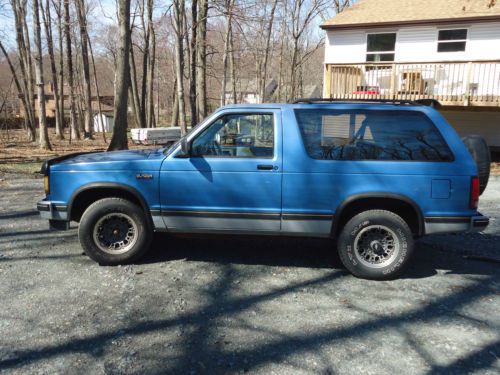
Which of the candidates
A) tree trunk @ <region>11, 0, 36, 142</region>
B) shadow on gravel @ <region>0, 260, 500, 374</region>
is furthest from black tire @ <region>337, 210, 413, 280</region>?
tree trunk @ <region>11, 0, 36, 142</region>

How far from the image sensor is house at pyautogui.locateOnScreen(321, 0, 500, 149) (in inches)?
609

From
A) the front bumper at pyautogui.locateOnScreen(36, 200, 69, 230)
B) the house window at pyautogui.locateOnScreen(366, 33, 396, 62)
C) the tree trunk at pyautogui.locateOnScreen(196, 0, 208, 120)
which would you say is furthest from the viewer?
the tree trunk at pyautogui.locateOnScreen(196, 0, 208, 120)

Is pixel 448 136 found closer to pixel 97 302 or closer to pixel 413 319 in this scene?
pixel 413 319

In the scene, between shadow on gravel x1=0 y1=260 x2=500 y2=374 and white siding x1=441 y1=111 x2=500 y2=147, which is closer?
shadow on gravel x1=0 y1=260 x2=500 y2=374

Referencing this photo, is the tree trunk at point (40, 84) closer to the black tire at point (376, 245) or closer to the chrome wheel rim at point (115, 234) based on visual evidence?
the chrome wheel rim at point (115, 234)

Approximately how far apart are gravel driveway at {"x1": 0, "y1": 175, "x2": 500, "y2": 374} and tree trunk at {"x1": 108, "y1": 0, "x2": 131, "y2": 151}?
897 cm

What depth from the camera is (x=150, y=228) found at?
16.1ft

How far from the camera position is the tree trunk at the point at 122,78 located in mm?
14242

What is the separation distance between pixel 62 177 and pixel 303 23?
116ft

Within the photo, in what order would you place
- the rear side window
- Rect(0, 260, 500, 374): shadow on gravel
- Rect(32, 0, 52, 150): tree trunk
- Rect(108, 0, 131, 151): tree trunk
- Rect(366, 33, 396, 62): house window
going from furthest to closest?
1. Rect(366, 33, 396, 62): house window
2. Rect(32, 0, 52, 150): tree trunk
3. Rect(108, 0, 131, 151): tree trunk
4. the rear side window
5. Rect(0, 260, 500, 374): shadow on gravel

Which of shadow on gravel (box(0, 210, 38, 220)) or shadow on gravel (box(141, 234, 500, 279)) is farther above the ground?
shadow on gravel (box(0, 210, 38, 220))

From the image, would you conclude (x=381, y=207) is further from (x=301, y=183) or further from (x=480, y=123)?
(x=480, y=123)

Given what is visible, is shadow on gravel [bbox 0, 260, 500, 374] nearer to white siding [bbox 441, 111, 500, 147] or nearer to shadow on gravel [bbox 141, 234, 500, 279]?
shadow on gravel [bbox 141, 234, 500, 279]

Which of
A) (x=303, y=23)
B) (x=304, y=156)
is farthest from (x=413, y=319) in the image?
(x=303, y=23)
